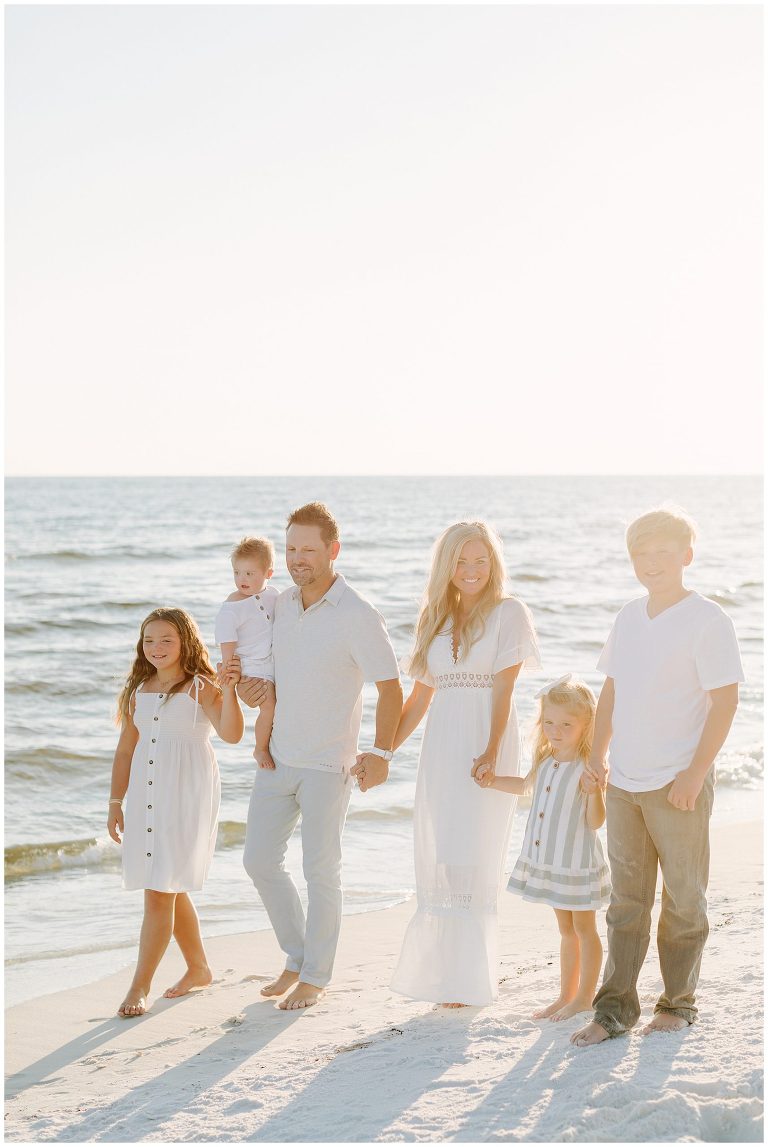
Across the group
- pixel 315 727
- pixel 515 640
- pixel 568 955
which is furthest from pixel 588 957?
pixel 315 727

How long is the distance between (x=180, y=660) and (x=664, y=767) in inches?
94.1

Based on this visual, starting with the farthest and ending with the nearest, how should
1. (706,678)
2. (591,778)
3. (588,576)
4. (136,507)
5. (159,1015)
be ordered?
1. (136,507)
2. (588,576)
3. (159,1015)
4. (591,778)
5. (706,678)

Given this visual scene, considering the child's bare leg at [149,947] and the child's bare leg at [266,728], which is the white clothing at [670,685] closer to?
the child's bare leg at [266,728]

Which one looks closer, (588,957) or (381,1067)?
(381,1067)

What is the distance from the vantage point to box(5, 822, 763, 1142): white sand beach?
11.1ft

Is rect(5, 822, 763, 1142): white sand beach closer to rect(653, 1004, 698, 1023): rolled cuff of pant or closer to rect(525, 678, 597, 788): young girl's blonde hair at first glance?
rect(653, 1004, 698, 1023): rolled cuff of pant

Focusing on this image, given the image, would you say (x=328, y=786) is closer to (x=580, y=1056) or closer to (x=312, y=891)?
(x=312, y=891)

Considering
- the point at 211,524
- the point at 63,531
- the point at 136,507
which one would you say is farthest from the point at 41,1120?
the point at 136,507

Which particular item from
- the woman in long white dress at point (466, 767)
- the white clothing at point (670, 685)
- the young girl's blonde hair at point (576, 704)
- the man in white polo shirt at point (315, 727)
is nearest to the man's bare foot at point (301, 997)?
the man in white polo shirt at point (315, 727)

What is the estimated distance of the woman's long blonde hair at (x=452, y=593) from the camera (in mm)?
4645

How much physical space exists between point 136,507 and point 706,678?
174 feet

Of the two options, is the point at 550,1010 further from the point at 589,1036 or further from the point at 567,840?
the point at 567,840

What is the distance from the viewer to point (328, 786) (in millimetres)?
4848

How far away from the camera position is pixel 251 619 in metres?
5.08
